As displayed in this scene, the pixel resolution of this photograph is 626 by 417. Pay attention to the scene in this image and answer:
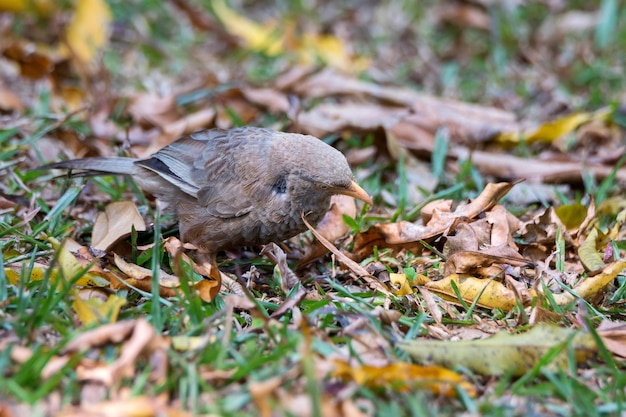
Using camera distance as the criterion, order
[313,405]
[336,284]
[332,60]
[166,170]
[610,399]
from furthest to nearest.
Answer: [332,60], [166,170], [336,284], [610,399], [313,405]

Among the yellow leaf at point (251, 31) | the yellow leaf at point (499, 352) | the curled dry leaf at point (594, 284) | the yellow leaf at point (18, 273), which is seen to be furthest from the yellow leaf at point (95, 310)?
the yellow leaf at point (251, 31)

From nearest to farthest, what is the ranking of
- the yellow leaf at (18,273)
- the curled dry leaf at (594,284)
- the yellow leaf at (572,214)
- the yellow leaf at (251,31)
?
the yellow leaf at (18,273) < the curled dry leaf at (594,284) < the yellow leaf at (572,214) < the yellow leaf at (251,31)

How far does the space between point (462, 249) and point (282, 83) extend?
281 centimetres

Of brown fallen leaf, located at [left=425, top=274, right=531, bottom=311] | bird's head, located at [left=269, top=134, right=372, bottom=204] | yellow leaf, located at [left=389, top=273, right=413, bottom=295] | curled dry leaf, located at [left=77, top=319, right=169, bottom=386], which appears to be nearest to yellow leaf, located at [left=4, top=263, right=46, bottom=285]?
curled dry leaf, located at [left=77, top=319, right=169, bottom=386]

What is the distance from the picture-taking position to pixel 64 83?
241 inches

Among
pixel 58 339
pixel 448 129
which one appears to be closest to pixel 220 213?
pixel 58 339

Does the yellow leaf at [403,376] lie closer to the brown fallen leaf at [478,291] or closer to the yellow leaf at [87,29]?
the brown fallen leaf at [478,291]

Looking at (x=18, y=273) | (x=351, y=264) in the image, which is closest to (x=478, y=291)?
(x=351, y=264)

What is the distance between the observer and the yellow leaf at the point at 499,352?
2795 mm

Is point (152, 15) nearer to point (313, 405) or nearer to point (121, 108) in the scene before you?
point (121, 108)

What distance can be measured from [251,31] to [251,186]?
4.02 m

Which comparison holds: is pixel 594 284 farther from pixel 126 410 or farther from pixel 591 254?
pixel 126 410

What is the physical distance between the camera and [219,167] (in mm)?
3984

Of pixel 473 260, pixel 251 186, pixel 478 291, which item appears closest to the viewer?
pixel 478 291
